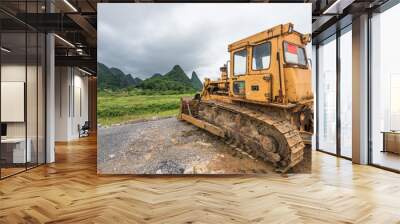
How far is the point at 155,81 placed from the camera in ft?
19.3

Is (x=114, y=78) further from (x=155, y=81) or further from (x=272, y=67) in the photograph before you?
(x=272, y=67)

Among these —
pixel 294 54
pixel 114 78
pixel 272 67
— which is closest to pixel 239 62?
pixel 272 67

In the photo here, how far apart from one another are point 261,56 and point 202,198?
246 centimetres

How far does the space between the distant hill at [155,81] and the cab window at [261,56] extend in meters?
0.95

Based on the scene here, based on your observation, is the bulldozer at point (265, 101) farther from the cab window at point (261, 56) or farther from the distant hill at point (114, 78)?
the distant hill at point (114, 78)

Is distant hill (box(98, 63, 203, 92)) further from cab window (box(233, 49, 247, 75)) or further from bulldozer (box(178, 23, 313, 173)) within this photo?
cab window (box(233, 49, 247, 75))

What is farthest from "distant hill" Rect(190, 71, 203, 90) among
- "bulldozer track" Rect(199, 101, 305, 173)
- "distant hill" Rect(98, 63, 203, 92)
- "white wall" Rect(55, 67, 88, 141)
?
"white wall" Rect(55, 67, 88, 141)

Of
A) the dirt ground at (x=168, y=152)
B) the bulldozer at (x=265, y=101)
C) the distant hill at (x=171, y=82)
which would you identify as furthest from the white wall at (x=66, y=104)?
the bulldozer at (x=265, y=101)

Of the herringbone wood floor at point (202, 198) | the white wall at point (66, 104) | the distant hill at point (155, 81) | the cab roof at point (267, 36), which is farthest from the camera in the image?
the white wall at point (66, 104)

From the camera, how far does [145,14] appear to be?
5.79 meters

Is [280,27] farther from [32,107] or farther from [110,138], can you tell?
[32,107]

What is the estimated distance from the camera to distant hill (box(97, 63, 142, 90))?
19.1 ft

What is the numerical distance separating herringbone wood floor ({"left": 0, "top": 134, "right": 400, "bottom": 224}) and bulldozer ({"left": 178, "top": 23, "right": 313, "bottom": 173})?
1.85 feet

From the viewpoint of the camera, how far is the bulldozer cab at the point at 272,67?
5.57 metres
